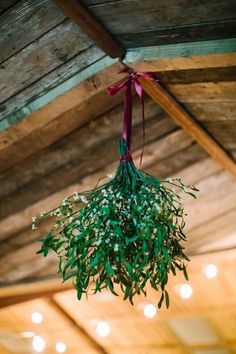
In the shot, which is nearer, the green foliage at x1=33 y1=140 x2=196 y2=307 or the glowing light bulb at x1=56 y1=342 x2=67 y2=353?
the green foliage at x1=33 y1=140 x2=196 y2=307

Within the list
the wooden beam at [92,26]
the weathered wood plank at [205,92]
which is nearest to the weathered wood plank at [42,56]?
the wooden beam at [92,26]

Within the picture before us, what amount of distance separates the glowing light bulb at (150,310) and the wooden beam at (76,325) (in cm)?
86

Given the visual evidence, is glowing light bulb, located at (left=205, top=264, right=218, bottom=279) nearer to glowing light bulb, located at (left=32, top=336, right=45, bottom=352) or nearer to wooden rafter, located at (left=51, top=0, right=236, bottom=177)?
wooden rafter, located at (left=51, top=0, right=236, bottom=177)

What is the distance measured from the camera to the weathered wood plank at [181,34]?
1700 mm

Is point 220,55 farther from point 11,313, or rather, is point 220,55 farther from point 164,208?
point 11,313

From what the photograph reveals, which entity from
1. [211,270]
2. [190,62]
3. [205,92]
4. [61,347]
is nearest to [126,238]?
[190,62]

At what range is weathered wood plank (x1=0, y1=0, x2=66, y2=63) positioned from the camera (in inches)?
77.1

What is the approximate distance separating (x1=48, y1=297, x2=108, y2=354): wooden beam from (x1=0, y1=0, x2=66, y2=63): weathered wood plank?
3.32 m

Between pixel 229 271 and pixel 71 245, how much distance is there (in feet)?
8.39

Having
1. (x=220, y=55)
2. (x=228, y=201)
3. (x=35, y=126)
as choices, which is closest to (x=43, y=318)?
(x=228, y=201)

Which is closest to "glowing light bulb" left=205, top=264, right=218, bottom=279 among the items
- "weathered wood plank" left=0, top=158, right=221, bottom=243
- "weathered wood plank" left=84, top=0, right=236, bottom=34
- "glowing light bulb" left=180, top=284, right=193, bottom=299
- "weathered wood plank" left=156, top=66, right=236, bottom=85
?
"glowing light bulb" left=180, top=284, right=193, bottom=299

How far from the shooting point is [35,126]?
2420 millimetres

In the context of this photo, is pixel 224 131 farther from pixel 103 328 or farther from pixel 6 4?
pixel 103 328

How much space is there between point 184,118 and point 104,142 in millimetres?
862
